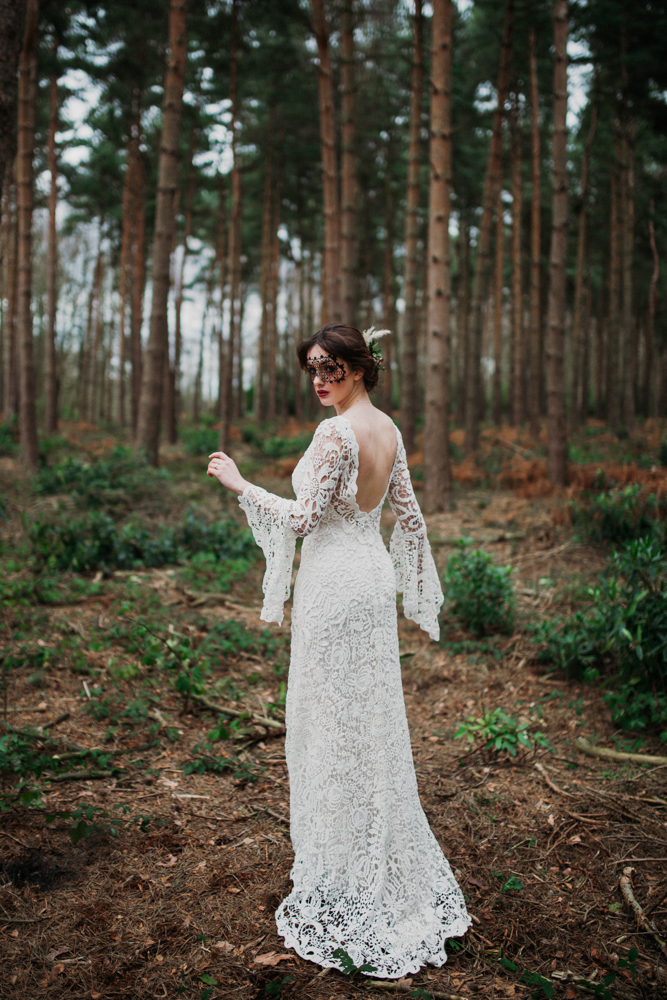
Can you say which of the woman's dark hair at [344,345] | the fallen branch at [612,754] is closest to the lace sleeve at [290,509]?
the woman's dark hair at [344,345]

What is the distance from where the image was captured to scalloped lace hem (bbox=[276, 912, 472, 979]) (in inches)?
95.5

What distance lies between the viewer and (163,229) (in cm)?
945

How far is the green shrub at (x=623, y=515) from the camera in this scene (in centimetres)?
625

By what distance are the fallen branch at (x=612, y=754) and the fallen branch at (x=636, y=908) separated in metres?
0.91

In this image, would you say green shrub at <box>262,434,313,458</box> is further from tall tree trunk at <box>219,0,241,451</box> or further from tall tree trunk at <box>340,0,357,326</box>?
tall tree trunk at <box>340,0,357,326</box>

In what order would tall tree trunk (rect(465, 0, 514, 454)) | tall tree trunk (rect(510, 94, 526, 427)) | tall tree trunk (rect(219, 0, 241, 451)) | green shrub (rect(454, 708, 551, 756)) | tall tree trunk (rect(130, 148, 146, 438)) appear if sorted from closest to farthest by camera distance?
green shrub (rect(454, 708, 551, 756)), tall tree trunk (rect(465, 0, 514, 454)), tall tree trunk (rect(219, 0, 241, 451)), tall tree trunk (rect(130, 148, 146, 438)), tall tree trunk (rect(510, 94, 526, 427))

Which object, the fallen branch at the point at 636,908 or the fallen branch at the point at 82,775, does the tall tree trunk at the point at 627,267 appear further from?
the fallen branch at the point at 82,775

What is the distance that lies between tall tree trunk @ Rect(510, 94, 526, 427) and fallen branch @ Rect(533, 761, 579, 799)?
1340 cm

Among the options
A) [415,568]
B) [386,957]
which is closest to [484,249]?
[415,568]

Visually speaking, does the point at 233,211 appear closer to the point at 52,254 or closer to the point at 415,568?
the point at 52,254

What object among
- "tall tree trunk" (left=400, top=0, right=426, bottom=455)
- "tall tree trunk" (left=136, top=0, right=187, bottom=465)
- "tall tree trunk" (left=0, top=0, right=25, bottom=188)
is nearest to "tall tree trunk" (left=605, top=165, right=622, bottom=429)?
"tall tree trunk" (left=400, top=0, right=426, bottom=455)

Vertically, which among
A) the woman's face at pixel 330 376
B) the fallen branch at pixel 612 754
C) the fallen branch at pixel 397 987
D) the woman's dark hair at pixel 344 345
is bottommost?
the fallen branch at pixel 397 987

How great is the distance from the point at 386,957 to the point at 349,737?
2.73ft

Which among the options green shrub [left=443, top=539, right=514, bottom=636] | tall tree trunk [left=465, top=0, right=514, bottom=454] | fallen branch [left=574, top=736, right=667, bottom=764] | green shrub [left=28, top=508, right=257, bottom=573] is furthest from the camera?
tall tree trunk [left=465, top=0, right=514, bottom=454]
